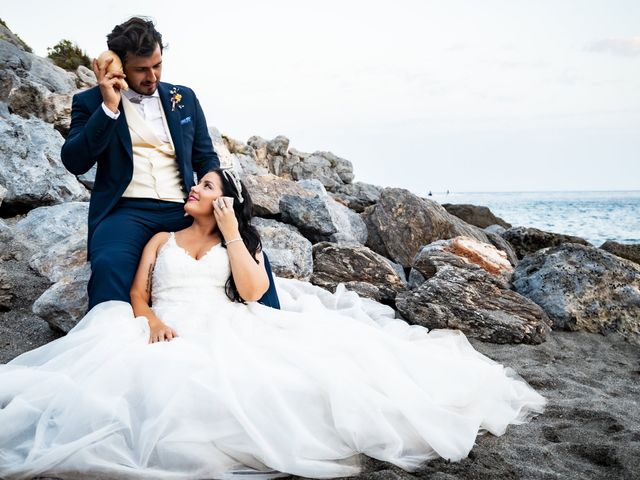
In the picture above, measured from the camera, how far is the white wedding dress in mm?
2721

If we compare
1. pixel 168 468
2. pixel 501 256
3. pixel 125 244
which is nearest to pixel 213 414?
pixel 168 468

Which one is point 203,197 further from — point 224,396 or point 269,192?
point 269,192

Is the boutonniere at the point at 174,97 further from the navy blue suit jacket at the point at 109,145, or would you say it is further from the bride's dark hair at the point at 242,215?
the bride's dark hair at the point at 242,215

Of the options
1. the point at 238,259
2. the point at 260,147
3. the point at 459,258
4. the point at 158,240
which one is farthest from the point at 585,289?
the point at 260,147

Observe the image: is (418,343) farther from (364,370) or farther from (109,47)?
(109,47)

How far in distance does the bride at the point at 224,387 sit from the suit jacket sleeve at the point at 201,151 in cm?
75

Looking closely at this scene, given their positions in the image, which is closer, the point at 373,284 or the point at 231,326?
the point at 231,326

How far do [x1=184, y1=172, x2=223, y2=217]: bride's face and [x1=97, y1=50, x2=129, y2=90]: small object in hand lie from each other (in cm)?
83

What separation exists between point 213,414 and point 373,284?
423 centimetres

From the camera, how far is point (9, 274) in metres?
5.70

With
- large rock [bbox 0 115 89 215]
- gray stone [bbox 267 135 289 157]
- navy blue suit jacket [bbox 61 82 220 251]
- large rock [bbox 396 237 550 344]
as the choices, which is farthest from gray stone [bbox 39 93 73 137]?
gray stone [bbox 267 135 289 157]

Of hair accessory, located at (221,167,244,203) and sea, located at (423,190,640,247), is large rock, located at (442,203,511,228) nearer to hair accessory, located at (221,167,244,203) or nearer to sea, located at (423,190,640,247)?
sea, located at (423,190,640,247)

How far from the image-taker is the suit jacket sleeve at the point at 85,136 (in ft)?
12.5

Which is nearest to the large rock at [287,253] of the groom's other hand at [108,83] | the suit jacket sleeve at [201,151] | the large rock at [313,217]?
the large rock at [313,217]
